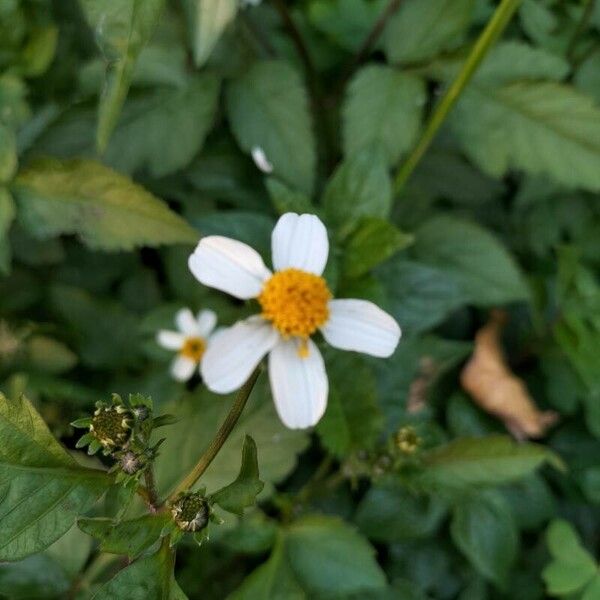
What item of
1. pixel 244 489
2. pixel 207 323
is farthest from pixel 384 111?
pixel 244 489

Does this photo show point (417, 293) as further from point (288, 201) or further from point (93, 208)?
point (93, 208)

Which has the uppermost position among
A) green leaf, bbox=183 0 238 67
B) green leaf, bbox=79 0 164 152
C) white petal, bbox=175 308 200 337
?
green leaf, bbox=79 0 164 152

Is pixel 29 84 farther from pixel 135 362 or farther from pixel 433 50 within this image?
pixel 433 50

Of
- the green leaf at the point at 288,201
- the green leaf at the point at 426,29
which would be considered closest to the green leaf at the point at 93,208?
the green leaf at the point at 288,201

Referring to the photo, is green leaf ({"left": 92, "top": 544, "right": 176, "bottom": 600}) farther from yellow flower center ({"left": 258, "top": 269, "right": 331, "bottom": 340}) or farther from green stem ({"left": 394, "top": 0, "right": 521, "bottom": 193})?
green stem ({"left": 394, "top": 0, "right": 521, "bottom": 193})

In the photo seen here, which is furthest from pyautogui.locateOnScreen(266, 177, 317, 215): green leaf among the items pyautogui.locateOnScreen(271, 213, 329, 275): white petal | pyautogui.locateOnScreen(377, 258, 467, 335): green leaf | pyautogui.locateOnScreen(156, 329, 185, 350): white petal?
pyautogui.locateOnScreen(156, 329, 185, 350): white petal

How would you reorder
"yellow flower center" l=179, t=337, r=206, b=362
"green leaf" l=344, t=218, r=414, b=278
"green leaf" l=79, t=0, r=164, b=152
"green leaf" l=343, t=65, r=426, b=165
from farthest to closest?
"yellow flower center" l=179, t=337, r=206, b=362, "green leaf" l=343, t=65, r=426, b=165, "green leaf" l=344, t=218, r=414, b=278, "green leaf" l=79, t=0, r=164, b=152

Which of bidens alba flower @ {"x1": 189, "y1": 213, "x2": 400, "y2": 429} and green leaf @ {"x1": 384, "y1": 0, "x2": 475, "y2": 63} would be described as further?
green leaf @ {"x1": 384, "y1": 0, "x2": 475, "y2": 63}

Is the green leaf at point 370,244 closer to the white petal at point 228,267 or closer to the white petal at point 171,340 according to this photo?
the white petal at point 228,267
